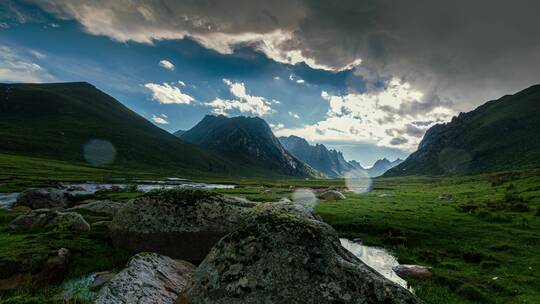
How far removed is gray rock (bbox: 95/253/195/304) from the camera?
414 inches

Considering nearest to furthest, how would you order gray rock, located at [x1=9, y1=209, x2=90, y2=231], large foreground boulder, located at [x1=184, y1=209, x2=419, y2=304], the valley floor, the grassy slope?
large foreground boulder, located at [x1=184, y1=209, x2=419, y2=304] → the valley floor → the grassy slope → gray rock, located at [x1=9, y1=209, x2=90, y2=231]

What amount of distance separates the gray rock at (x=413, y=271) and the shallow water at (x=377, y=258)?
Result: 458mm

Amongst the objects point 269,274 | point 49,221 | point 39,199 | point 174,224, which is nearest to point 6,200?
point 39,199

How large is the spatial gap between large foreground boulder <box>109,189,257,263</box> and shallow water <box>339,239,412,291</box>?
1074 centimetres

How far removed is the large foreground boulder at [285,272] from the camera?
913 centimetres

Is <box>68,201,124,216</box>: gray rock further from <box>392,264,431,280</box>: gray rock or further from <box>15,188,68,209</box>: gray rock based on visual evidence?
<box>392,264,431,280</box>: gray rock

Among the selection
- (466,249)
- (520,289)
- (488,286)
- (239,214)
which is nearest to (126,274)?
(239,214)

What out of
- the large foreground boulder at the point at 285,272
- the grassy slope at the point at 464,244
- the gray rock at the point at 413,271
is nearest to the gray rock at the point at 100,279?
the large foreground boulder at the point at 285,272

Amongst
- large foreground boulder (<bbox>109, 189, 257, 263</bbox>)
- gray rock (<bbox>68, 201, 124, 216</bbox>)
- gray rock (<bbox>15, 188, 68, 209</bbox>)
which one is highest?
large foreground boulder (<bbox>109, 189, 257, 263</bbox>)

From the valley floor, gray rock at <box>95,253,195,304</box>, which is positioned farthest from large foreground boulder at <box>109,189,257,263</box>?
gray rock at <box>95,253,195,304</box>

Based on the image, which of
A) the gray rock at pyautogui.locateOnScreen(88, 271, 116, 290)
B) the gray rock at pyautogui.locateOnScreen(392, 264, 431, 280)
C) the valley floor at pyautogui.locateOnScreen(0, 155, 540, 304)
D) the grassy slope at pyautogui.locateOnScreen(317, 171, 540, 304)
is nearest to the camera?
the gray rock at pyautogui.locateOnScreen(88, 271, 116, 290)

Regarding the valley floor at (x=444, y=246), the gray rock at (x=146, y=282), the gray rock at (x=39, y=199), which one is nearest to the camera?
the gray rock at (x=146, y=282)

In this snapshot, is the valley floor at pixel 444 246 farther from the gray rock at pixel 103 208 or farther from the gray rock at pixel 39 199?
the gray rock at pixel 39 199

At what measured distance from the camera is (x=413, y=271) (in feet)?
Result: 66.7
